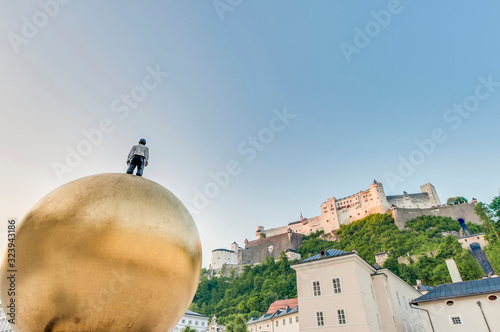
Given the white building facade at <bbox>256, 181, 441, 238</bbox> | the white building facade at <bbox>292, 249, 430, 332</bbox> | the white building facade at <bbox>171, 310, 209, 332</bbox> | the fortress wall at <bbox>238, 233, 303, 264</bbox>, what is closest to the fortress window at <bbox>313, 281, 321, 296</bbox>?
the white building facade at <bbox>292, 249, 430, 332</bbox>

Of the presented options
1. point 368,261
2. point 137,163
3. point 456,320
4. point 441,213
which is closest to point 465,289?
point 456,320

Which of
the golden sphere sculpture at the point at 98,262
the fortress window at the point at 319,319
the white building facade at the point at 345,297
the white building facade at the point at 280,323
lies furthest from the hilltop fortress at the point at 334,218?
the golden sphere sculpture at the point at 98,262

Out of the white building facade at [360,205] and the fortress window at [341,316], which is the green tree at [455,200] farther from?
the fortress window at [341,316]

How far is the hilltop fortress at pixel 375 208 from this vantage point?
3182 inches

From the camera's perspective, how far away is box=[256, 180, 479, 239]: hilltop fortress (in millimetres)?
80812

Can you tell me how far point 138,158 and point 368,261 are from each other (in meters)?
74.4

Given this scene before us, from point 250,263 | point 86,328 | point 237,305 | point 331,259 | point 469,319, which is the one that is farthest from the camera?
point 250,263

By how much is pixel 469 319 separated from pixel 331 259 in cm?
941

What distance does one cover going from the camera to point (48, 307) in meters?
2.96

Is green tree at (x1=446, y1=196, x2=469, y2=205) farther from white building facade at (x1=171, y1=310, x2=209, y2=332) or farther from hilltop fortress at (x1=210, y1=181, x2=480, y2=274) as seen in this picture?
white building facade at (x1=171, y1=310, x2=209, y2=332)

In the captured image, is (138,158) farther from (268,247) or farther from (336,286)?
(268,247)

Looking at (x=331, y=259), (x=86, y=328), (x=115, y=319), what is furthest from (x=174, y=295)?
(x=331, y=259)

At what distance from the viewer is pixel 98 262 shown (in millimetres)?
2914

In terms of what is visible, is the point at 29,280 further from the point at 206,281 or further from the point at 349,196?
the point at 349,196
